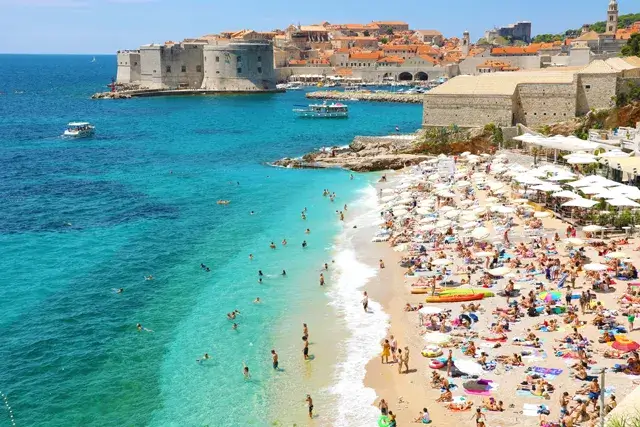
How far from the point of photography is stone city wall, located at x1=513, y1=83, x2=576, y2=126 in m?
34.8

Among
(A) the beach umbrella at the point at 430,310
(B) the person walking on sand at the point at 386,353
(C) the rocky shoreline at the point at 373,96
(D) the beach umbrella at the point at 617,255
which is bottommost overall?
(B) the person walking on sand at the point at 386,353

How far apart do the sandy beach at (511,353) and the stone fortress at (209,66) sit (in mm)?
75501

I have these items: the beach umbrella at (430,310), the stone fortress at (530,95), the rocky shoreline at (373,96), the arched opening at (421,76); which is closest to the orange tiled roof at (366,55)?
the arched opening at (421,76)

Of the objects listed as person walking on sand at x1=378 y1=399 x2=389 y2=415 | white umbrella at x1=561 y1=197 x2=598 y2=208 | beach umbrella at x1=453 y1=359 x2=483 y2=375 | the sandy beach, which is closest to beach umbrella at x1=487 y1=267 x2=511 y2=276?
the sandy beach

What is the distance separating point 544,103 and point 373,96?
163 feet

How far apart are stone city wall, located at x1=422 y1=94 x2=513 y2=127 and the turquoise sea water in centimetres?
677

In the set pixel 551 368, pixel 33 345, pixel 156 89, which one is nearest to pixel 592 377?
pixel 551 368

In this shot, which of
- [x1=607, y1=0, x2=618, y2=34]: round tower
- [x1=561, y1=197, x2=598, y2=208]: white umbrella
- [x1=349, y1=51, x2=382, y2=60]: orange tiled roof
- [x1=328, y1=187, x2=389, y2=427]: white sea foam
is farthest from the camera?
[x1=349, y1=51, x2=382, y2=60]: orange tiled roof

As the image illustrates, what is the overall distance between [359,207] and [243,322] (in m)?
12.1

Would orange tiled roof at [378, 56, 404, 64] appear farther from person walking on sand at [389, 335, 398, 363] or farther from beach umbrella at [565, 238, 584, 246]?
person walking on sand at [389, 335, 398, 363]

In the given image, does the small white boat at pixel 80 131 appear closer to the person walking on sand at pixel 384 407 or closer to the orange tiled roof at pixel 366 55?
the person walking on sand at pixel 384 407

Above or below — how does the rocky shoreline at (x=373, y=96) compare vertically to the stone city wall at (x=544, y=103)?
above

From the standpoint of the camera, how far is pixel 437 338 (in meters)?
14.4

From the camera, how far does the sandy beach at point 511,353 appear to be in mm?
11984
